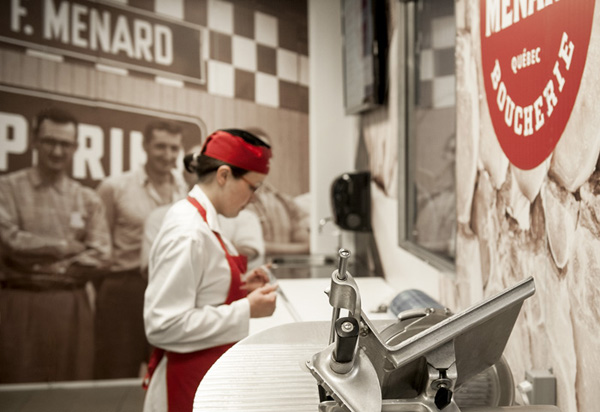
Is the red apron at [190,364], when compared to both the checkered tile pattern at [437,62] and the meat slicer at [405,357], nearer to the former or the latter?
the meat slicer at [405,357]

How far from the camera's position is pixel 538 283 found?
1.48 metres

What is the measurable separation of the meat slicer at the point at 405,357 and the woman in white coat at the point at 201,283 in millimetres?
966

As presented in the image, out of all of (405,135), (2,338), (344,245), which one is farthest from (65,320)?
(405,135)

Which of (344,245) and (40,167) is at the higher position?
(40,167)

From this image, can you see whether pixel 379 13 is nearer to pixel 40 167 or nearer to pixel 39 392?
pixel 40 167

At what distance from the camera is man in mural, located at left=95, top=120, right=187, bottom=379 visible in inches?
160

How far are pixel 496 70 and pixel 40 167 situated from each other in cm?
314

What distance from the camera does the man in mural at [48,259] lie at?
393 cm

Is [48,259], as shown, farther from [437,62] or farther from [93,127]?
[437,62]

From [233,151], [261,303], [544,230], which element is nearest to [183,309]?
[261,303]

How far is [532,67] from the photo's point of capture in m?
1.54

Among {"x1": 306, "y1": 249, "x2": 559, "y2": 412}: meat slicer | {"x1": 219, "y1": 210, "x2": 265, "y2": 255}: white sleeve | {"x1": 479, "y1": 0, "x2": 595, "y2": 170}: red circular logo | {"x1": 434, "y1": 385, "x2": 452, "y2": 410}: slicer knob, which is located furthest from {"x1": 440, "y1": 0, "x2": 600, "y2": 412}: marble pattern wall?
{"x1": 219, "y1": 210, "x2": 265, "y2": 255}: white sleeve

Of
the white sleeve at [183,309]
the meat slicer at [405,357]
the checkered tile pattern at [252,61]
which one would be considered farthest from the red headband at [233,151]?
the checkered tile pattern at [252,61]

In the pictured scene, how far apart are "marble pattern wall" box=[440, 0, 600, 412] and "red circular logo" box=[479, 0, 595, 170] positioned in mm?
42
